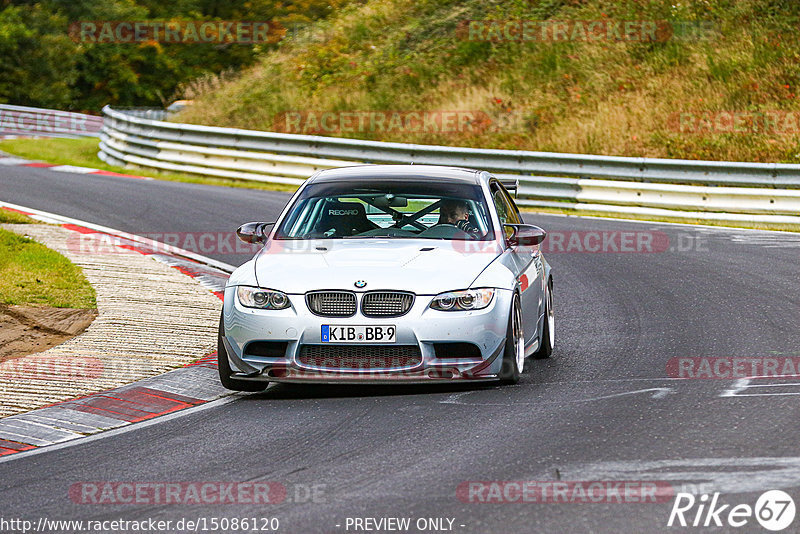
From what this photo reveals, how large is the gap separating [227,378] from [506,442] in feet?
8.04

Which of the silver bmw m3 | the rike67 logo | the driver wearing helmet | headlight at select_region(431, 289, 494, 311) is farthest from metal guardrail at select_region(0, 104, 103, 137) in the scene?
the rike67 logo

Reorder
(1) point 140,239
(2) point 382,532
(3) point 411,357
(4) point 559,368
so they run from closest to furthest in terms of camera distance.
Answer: (2) point 382,532, (3) point 411,357, (4) point 559,368, (1) point 140,239

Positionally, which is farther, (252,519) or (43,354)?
(43,354)

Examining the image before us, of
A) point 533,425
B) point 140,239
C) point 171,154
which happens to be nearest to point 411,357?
point 533,425

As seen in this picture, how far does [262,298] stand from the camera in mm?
8328

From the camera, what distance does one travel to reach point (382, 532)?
17.5ft

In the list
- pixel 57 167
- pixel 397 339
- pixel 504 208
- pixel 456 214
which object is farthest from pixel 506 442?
pixel 57 167

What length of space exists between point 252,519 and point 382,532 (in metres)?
0.64

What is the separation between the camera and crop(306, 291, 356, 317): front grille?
26.7 feet

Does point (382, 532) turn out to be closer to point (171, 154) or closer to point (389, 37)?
point (171, 154)

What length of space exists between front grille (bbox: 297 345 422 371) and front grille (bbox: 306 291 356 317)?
226mm

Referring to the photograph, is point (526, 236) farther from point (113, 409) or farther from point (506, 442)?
point (113, 409)

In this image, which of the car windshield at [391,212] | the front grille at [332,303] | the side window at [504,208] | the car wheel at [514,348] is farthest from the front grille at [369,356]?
the side window at [504,208]

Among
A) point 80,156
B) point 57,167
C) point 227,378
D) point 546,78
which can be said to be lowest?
point 80,156
